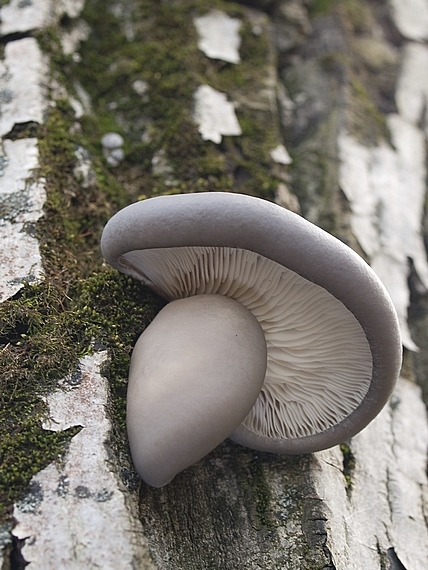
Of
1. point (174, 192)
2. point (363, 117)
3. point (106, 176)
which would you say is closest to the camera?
point (174, 192)

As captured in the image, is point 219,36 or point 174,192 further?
point 219,36

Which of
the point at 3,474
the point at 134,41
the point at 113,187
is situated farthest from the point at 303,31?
the point at 3,474

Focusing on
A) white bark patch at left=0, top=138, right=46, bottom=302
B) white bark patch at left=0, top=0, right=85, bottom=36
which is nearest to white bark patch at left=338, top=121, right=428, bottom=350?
white bark patch at left=0, top=138, right=46, bottom=302

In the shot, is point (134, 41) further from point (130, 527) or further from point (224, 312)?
point (130, 527)

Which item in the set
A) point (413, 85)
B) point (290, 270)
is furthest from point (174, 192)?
point (413, 85)

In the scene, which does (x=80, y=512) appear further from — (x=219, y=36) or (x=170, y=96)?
(x=219, y=36)
